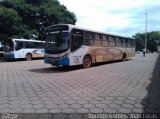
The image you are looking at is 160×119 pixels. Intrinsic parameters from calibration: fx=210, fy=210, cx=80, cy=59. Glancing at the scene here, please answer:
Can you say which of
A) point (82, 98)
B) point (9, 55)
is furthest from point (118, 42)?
point (82, 98)

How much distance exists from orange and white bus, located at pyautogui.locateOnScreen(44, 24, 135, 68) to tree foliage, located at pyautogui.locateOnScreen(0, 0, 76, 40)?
1294cm

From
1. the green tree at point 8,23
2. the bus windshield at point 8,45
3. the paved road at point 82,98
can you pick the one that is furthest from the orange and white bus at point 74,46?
the green tree at point 8,23

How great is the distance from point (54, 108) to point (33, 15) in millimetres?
28051

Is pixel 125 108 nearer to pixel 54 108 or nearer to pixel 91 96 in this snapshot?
pixel 91 96

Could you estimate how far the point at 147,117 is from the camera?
455 cm

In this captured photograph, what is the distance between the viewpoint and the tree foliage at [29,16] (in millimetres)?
24967

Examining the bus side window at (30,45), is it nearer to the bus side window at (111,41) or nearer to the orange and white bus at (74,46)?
the bus side window at (111,41)

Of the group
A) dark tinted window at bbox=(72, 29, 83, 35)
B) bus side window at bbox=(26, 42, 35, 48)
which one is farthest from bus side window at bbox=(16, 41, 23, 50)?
dark tinted window at bbox=(72, 29, 83, 35)

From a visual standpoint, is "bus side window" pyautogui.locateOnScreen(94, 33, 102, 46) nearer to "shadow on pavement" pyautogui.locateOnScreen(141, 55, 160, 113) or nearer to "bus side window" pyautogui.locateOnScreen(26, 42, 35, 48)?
"shadow on pavement" pyautogui.locateOnScreen(141, 55, 160, 113)

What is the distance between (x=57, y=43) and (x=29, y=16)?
20.0m

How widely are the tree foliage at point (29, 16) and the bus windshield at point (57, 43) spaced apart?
13.0m

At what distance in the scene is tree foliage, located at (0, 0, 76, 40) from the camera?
25.0 m

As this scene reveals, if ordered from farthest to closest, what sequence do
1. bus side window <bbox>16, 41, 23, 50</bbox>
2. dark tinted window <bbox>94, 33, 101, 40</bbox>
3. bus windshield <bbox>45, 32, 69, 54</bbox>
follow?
bus side window <bbox>16, 41, 23, 50</bbox>
dark tinted window <bbox>94, 33, 101, 40</bbox>
bus windshield <bbox>45, 32, 69, 54</bbox>

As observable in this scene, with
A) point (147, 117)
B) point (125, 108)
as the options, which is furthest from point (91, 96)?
point (147, 117)
